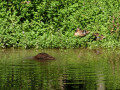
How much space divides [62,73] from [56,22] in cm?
935

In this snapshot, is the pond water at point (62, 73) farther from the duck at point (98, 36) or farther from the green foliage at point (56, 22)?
the duck at point (98, 36)

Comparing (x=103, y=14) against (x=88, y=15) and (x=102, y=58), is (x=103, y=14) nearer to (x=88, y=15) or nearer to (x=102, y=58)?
(x=88, y=15)

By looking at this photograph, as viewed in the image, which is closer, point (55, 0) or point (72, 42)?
point (72, 42)

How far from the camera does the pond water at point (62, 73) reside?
27.0ft

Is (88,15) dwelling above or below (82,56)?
above

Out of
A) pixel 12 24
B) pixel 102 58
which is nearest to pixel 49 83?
pixel 102 58

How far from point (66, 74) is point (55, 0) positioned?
973 cm

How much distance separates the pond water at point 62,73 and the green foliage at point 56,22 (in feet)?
10.3

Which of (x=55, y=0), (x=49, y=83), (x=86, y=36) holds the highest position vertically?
(x=55, y=0)

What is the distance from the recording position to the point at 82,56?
44.9 ft

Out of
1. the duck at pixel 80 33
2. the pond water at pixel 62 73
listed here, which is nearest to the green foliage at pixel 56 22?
the duck at pixel 80 33

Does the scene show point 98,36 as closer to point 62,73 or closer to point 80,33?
point 80,33

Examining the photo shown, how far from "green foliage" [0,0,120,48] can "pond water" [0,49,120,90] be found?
3136mm

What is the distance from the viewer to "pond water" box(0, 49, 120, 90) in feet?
27.0
